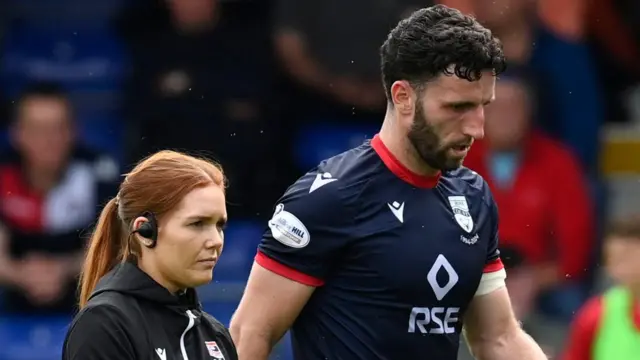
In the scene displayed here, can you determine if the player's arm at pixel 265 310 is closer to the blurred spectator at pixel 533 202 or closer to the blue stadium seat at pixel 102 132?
the blurred spectator at pixel 533 202

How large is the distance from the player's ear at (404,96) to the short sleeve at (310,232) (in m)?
0.29

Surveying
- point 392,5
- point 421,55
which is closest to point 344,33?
point 392,5

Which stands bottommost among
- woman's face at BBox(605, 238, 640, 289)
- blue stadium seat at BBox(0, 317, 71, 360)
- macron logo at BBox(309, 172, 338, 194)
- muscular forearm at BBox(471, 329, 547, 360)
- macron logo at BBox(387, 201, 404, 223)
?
blue stadium seat at BBox(0, 317, 71, 360)

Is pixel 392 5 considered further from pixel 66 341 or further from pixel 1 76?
pixel 66 341

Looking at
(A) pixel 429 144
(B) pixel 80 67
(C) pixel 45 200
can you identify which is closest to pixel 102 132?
(B) pixel 80 67

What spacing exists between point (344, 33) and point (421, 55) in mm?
4960

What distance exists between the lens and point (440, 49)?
450cm

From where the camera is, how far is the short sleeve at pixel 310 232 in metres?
4.54

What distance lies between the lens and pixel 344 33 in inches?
372

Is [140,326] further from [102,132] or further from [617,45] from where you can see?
[617,45]

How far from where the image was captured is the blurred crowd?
8.80m

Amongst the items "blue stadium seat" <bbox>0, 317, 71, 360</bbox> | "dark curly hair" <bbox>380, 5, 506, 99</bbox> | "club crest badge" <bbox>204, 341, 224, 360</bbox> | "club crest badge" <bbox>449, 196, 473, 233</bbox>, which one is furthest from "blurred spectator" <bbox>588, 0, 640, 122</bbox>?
"club crest badge" <bbox>204, 341, 224, 360</bbox>

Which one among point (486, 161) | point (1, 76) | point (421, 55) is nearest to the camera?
point (421, 55)

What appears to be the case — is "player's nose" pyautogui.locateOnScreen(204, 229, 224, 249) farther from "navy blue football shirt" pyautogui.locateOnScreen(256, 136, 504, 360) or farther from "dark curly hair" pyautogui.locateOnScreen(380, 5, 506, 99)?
"dark curly hair" pyautogui.locateOnScreen(380, 5, 506, 99)
